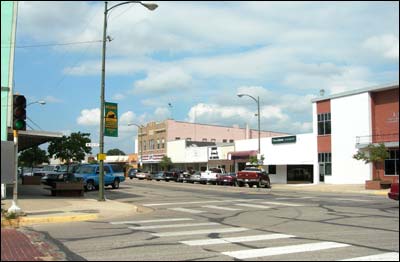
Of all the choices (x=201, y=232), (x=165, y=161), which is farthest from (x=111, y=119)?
(x=165, y=161)

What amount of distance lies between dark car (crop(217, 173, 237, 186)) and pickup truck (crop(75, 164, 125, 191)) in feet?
43.9

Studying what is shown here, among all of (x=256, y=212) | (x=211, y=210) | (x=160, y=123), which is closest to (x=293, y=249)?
(x=256, y=212)

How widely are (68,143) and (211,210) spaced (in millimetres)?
31168

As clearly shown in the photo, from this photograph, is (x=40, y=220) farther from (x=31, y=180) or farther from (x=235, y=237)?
(x=31, y=180)

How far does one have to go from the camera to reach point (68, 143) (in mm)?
Result: 48250

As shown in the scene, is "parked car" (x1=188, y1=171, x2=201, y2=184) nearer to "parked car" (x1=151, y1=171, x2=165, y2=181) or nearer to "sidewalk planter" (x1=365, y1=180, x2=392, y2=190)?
"parked car" (x1=151, y1=171, x2=165, y2=181)

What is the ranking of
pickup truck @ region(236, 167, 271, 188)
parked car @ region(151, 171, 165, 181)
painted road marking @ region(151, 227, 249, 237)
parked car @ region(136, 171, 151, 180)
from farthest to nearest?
parked car @ region(136, 171, 151, 180) → parked car @ region(151, 171, 165, 181) → pickup truck @ region(236, 167, 271, 188) → painted road marking @ region(151, 227, 249, 237)

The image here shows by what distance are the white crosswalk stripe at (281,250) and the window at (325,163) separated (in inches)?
1582

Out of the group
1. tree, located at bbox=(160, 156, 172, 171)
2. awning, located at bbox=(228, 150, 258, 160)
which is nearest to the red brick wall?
awning, located at bbox=(228, 150, 258, 160)

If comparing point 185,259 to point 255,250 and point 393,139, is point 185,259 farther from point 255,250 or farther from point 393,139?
point 393,139

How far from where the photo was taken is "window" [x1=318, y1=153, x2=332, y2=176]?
163 feet

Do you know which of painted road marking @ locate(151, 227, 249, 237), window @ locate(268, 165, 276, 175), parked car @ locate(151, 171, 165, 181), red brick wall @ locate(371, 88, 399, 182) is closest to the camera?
painted road marking @ locate(151, 227, 249, 237)

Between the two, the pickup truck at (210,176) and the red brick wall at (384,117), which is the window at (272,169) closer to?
the pickup truck at (210,176)

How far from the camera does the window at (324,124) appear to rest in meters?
50.1
